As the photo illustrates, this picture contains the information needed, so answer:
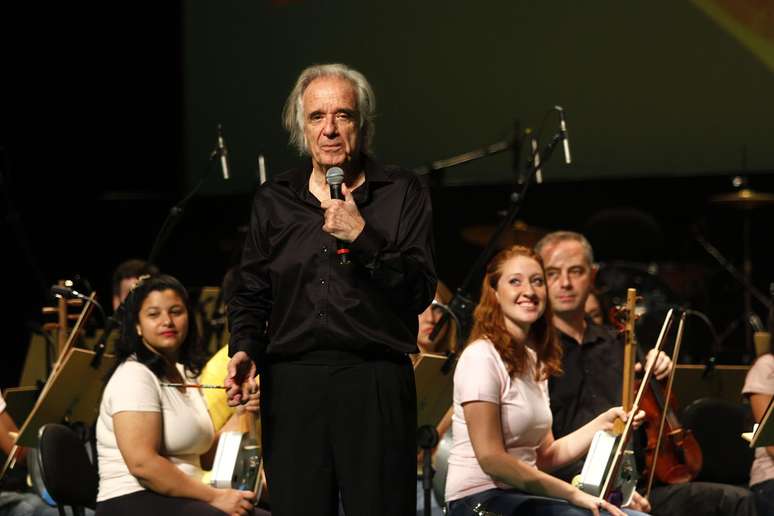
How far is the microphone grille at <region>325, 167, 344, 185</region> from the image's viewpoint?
244cm

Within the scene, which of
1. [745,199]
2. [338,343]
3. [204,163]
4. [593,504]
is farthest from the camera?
[204,163]

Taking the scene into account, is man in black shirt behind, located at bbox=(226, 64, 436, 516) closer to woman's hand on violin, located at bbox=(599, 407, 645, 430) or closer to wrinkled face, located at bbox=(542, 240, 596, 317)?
woman's hand on violin, located at bbox=(599, 407, 645, 430)

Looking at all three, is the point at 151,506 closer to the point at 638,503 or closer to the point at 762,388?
the point at 638,503

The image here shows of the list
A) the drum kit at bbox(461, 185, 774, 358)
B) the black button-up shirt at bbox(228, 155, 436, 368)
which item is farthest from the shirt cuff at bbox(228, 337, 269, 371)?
the drum kit at bbox(461, 185, 774, 358)

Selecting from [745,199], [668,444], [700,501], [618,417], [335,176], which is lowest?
[700,501]

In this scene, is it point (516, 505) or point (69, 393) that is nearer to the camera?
point (516, 505)

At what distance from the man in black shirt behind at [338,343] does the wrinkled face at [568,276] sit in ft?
5.96

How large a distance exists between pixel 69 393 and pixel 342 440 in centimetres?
208

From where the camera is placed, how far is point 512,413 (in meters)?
3.59

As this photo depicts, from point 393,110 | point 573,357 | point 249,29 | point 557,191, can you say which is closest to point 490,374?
point 573,357

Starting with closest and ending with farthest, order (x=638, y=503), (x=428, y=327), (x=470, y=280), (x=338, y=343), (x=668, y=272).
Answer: (x=338, y=343)
(x=638, y=503)
(x=470, y=280)
(x=428, y=327)
(x=668, y=272)

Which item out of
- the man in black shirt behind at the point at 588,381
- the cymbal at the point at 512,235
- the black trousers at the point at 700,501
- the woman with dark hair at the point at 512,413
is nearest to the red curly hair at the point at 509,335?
the woman with dark hair at the point at 512,413

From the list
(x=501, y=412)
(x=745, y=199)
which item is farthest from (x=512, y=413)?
(x=745, y=199)

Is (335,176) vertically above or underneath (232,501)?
above
